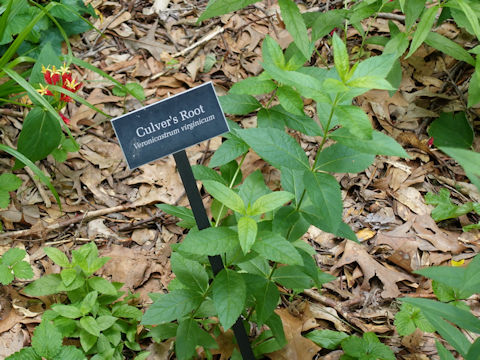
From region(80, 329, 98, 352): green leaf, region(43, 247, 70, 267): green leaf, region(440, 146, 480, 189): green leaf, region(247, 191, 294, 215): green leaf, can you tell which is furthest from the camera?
region(43, 247, 70, 267): green leaf

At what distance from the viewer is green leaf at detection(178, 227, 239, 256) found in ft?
4.21

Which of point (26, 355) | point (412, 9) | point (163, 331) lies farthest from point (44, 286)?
point (412, 9)

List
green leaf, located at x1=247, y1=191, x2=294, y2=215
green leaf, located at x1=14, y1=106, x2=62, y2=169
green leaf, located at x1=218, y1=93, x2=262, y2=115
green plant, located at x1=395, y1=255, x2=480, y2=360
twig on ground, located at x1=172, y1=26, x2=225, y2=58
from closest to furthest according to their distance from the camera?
green plant, located at x1=395, y1=255, x2=480, y2=360 < green leaf, located at x1=247, y1=191, x2=294, y2=215 < green leaf, located at x1=218, y1=93, x2=262, y2=115 < green leaf, located at x1=14, y1=106, x2=62, y2=169 < twig on ground, located at x1=172, y1=26, x2=225, y2=58

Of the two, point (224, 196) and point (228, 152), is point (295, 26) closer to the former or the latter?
point (228, 152)

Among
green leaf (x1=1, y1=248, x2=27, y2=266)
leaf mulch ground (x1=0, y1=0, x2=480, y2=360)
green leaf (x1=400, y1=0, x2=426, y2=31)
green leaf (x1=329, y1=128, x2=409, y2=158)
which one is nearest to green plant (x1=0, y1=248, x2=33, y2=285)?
green leaf (x1=1, y1=248, x2=27, y2=266)

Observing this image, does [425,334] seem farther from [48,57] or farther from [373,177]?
[48,57]

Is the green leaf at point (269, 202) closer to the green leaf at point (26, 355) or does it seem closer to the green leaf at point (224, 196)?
the green leaf at point (224, 196)

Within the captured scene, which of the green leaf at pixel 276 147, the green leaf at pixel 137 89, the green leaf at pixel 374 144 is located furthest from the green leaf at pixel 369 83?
the green leaf at pixel 137 89

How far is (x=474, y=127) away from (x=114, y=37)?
7.94ft

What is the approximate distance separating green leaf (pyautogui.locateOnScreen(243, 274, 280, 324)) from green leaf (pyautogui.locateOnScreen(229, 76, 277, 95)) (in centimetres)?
64

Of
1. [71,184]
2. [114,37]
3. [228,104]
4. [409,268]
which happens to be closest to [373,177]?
[409,268]

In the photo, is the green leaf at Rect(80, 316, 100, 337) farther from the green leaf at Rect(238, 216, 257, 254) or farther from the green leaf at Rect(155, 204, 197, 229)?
the green leaf at Rect(238, 216, 257, 254)

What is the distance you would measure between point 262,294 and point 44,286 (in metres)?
1.00

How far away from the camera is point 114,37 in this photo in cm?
317
